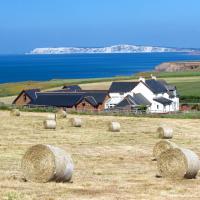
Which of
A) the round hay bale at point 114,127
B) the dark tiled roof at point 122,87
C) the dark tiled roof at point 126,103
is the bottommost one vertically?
the round hay bale at point 114,127

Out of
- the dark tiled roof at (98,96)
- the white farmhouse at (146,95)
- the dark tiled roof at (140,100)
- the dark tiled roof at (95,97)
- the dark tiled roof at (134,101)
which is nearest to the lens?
the dark tiled roof at (95,97)

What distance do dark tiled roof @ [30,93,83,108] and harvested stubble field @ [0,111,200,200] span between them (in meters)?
32.2

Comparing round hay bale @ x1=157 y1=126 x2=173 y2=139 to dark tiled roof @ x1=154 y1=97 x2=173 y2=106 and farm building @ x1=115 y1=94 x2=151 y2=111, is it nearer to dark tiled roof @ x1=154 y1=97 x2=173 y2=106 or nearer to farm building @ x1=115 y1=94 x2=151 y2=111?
farm building @ x1=115 y1=94 x2=151 y2=111

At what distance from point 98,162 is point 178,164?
5695 mm

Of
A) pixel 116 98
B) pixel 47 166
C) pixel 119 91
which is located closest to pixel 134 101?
pixel 116 98

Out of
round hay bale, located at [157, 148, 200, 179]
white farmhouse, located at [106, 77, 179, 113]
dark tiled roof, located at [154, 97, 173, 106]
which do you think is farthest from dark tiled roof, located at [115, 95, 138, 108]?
round hay bale, located at [157, 148, 200, 179]

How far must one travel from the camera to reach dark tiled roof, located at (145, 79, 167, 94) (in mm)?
Answer: 91225

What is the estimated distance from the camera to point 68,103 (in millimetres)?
81062

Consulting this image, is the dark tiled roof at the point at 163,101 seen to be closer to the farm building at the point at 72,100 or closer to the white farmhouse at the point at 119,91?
the white farmhouse at the point at 119,91

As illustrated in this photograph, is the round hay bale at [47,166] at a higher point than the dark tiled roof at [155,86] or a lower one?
lower

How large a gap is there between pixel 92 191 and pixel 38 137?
18675 mm

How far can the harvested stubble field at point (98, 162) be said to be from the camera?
1725cm

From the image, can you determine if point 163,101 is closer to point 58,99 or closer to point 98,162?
point 58,99

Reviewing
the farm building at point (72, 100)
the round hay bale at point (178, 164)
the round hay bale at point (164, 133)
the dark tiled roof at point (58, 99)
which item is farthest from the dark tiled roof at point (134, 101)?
the round hay bale at point (178, 164)
